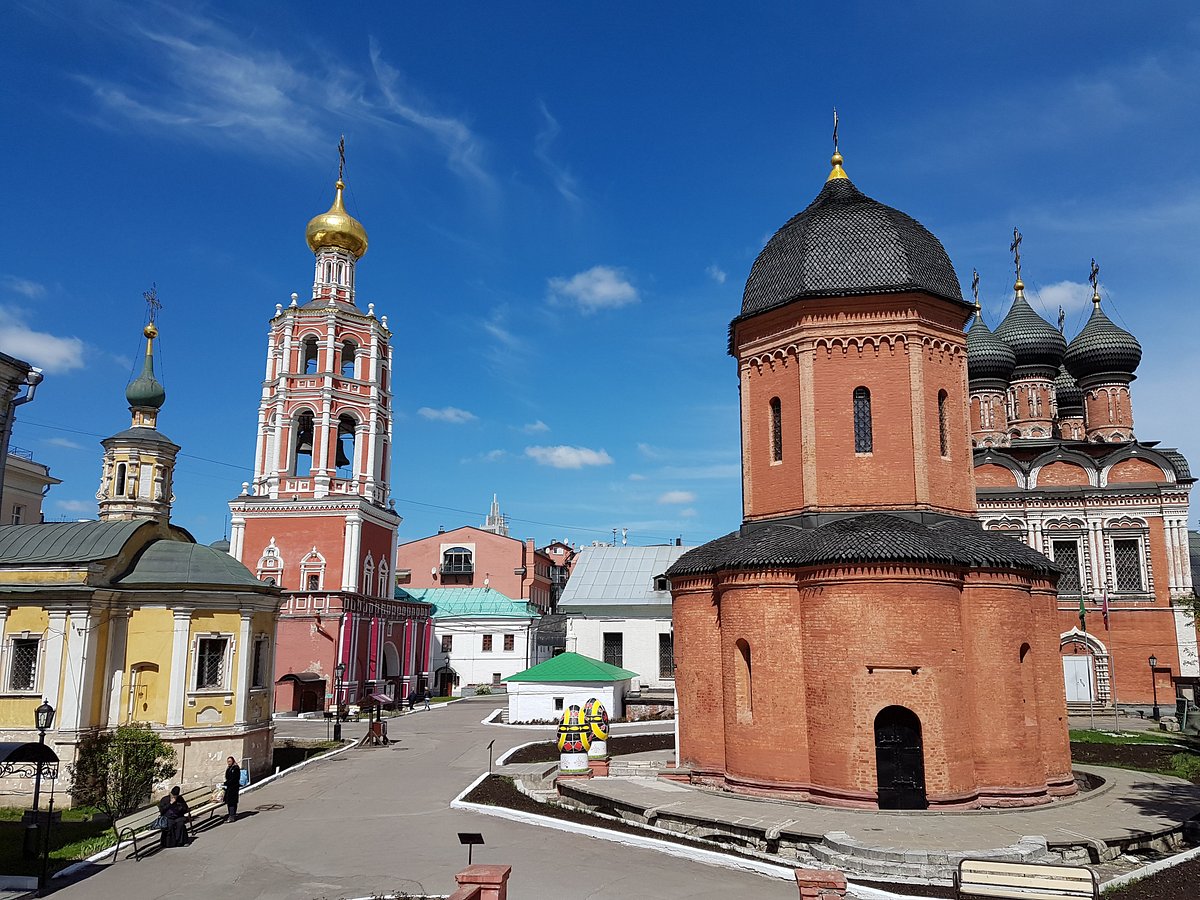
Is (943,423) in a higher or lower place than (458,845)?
higher

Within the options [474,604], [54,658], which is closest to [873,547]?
[54,658]

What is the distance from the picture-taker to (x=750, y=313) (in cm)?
1877

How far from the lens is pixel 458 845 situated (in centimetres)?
1341

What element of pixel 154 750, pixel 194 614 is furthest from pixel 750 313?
pixel 154 750

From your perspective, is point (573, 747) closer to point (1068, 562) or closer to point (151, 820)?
point (151, 820)

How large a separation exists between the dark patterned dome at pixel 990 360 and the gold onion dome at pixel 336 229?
27.2 m

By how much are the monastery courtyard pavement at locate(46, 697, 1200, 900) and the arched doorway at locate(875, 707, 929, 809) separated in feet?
1.87

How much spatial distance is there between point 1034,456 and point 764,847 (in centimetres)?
2989

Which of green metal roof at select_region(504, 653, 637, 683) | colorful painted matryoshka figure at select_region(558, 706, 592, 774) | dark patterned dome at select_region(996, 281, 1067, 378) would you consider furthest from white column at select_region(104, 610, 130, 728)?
dark patterned dome at select_region(996, 281, 1067, 378)

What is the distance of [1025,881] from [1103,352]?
33.9 meters

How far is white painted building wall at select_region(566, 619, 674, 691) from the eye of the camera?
39.5 m

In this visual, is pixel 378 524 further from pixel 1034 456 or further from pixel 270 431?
pixel 1034 456

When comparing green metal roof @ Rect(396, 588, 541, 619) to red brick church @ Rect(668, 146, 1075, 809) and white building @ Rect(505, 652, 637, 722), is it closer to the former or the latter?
white building @ Rect(505, 652, 637, 722)

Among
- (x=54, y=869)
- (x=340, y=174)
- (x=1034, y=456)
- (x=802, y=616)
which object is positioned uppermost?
(x=340, y=174)
